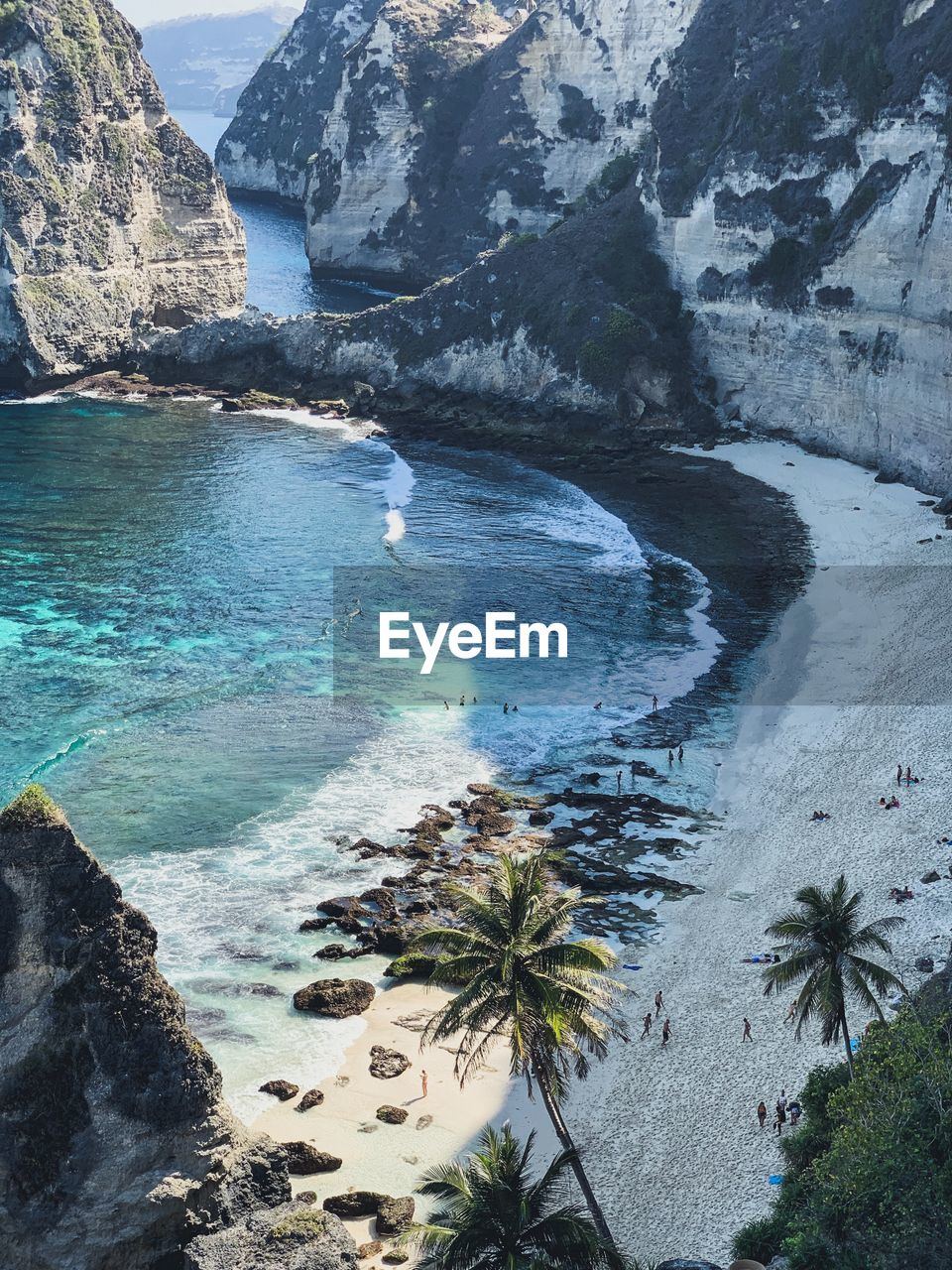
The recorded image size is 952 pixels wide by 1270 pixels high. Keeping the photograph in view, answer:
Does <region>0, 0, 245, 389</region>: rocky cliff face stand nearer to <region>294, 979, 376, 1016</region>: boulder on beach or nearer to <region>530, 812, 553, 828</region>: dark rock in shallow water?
<region>530, 812, 553, 828</region>: dark rock in shallow water

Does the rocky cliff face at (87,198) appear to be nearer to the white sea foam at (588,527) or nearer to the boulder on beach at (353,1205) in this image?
the white sea foam at (588,527)

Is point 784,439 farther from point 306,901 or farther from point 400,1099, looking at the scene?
point 400,1099

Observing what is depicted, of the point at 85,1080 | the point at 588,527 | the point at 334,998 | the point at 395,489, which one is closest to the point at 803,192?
the point at 588,527

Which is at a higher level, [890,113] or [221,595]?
[890,113]

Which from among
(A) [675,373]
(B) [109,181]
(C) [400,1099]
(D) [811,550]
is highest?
(B) [109,181]

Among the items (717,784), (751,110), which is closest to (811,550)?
(717,784)

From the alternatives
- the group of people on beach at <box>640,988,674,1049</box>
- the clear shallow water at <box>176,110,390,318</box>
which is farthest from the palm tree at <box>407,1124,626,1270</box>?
the clear shallow water at <box>176,110,390,318</box>

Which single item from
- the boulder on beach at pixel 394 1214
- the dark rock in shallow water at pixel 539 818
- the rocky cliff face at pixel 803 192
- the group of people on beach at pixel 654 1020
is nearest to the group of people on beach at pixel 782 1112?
the group of people on beach at pixel 654 1020

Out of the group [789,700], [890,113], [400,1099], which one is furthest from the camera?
[890,113]
